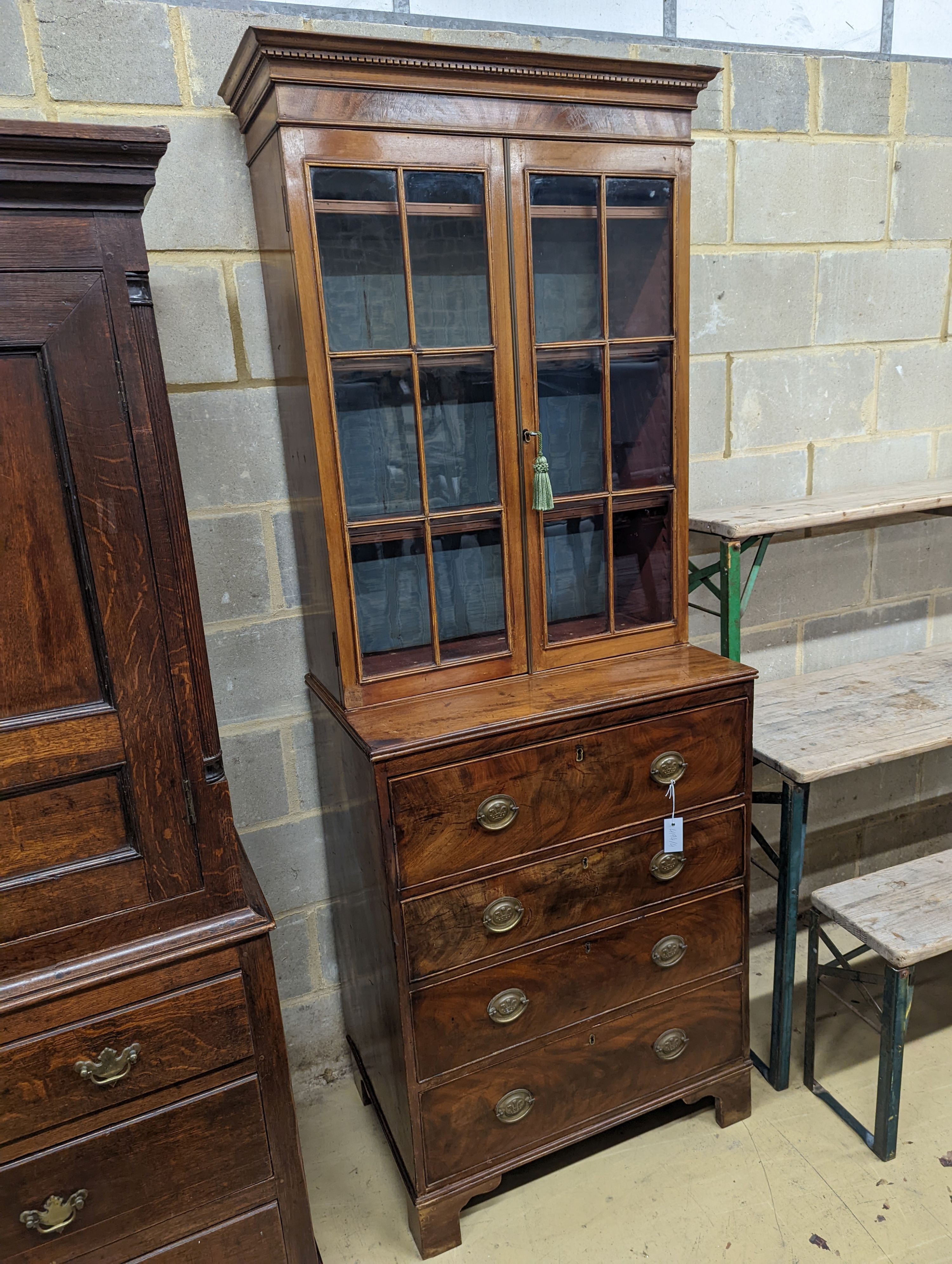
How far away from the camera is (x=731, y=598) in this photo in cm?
193

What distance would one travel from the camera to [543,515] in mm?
1704

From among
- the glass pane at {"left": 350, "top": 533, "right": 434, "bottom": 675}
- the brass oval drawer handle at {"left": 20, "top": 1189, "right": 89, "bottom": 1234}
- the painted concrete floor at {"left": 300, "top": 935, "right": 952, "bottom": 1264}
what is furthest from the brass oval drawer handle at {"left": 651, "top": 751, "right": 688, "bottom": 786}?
the brass oval drawer handle at {"left": 20, "top": 1189, "right": 89, "bottom": 1234}

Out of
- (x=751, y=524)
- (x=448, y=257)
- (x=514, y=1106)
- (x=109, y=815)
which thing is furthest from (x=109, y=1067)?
(x=751, y=524)

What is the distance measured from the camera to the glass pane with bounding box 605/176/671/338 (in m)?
1.64

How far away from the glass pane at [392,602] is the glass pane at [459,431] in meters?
0.11

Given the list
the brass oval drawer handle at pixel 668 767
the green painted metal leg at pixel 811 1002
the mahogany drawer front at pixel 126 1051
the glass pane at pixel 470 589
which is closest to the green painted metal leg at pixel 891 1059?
the green painted metal leg at pixel 811 1002

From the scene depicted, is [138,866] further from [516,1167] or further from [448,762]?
[516,1167]

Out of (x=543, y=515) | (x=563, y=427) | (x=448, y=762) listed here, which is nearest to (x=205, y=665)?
(x=448, y=762)

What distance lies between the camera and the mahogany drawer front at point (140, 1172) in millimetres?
1280

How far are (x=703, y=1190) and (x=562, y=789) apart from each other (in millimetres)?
968

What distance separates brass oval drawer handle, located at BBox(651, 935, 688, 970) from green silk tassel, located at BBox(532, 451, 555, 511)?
935 mm

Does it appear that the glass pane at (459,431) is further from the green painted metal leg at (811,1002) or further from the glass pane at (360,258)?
the green painted metal leg at (811,1002)

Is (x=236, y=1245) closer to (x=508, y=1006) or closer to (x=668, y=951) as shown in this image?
(x=508, y=1006)

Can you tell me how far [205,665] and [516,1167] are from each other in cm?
129
